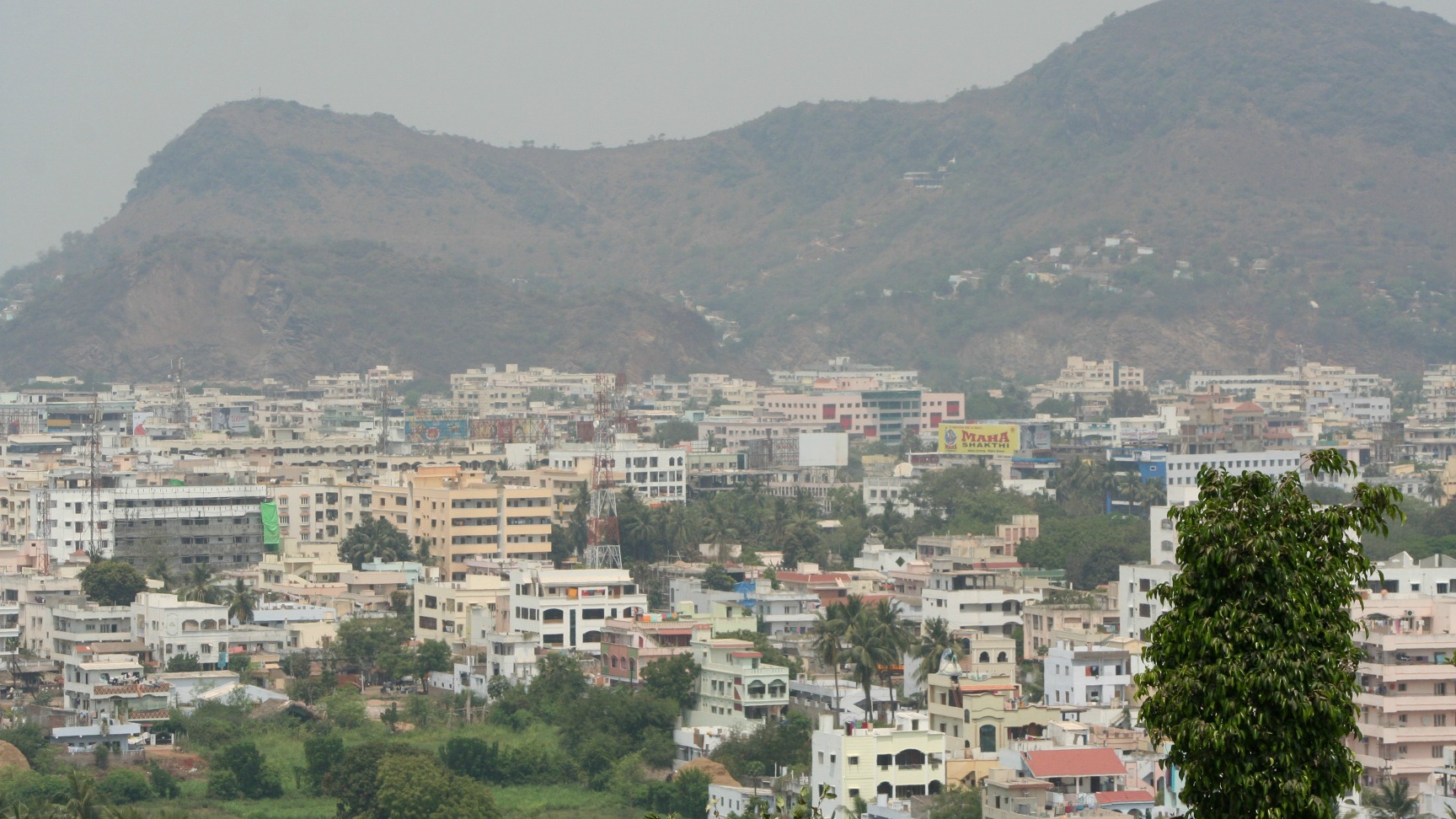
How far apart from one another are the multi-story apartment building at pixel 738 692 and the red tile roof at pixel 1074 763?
11.3m

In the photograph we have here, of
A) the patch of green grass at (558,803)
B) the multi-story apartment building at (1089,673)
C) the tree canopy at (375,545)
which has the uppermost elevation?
the tree canopy at (375,545)

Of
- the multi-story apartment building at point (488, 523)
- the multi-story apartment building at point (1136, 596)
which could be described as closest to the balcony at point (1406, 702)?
the multi-story apartment building at point (1136, 596)

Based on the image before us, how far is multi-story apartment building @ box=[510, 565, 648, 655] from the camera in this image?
2544 inches

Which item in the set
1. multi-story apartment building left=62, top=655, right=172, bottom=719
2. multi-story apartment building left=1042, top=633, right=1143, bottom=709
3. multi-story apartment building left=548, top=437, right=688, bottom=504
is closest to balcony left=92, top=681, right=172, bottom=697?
multi-story apartment building left=62, top=655, right=172, bottom=719

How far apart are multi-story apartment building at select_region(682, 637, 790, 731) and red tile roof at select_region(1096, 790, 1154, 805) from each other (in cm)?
1246

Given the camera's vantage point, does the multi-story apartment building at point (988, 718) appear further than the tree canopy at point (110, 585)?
No

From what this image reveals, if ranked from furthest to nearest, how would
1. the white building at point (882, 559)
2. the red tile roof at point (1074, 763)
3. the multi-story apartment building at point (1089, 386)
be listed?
the multi-story apartment building at point (1089, 386) → the white building at point (882, 559) → the red tile roof at point (1074, 763)

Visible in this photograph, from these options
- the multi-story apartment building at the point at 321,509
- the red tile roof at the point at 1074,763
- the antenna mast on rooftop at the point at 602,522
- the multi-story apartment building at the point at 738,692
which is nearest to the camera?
the red tile roof at the point at 1074,763

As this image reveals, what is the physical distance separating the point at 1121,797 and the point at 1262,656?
29.8 meters

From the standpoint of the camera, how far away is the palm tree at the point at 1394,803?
139 feet

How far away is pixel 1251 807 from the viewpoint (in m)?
14.9

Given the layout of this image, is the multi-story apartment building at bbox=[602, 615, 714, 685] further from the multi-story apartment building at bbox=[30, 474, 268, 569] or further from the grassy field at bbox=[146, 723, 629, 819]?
the multi-story apartment building at bbox=[30, 474, 268, 569]

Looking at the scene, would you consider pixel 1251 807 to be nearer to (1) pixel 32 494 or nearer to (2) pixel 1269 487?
(2) pixel 1269 487

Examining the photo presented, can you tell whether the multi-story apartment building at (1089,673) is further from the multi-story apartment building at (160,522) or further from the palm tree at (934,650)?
the multi-story apartment building at (160,522)
